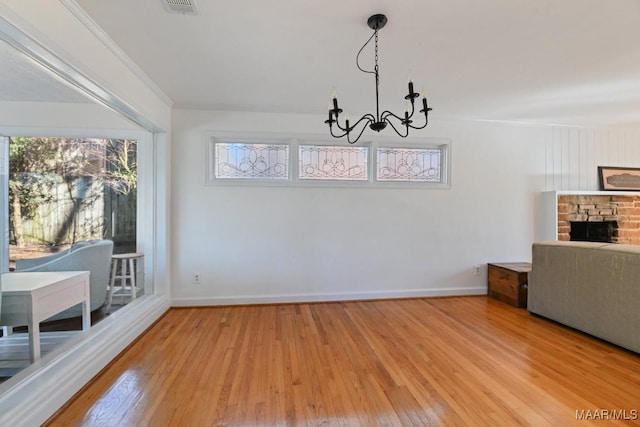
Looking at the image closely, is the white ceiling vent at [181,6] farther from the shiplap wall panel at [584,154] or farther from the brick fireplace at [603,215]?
the brick fireplace at [603,215]

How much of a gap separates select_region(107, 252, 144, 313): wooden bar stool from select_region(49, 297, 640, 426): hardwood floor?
0.60 meters

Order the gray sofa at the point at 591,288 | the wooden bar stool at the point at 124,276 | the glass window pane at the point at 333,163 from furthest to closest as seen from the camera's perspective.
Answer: the glass window pane at the point at 333,163
the wooden bar stool at the point at 124,276
the gray sofa at the point at 591,288

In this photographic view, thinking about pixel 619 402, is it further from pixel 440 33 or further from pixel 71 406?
pixel 71 406

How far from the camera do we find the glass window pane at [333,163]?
3805 millimetres

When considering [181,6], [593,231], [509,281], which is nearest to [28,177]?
[181,6]

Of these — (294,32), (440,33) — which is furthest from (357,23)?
(440,33)

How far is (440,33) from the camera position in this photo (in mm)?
2039

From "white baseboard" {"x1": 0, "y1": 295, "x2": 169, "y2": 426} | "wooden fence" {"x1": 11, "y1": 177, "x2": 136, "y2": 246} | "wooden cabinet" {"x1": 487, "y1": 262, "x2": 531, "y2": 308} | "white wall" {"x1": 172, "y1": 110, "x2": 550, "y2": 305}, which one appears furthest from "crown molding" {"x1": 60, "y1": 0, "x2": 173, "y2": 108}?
"wooden cabinet" {"x1": 487, "y1": 262, "x2": 531, "y2": 308}

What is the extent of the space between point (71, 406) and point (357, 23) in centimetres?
306

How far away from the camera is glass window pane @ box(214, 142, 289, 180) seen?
3678mm

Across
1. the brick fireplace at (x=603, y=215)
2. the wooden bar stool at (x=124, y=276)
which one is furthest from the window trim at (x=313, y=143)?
the brick fireplace at (x=603, y=215)

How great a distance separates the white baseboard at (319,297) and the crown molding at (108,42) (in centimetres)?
246

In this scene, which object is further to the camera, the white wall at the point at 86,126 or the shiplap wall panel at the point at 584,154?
the shiplap wall panel at the point at 584,154

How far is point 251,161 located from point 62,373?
8.77 ft
